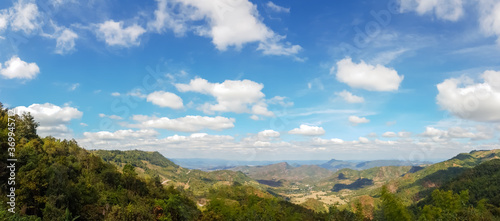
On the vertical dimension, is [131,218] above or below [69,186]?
below

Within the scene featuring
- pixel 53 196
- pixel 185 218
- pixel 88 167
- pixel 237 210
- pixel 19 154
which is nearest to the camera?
pixel 53 196

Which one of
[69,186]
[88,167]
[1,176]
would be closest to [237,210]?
[69,186]

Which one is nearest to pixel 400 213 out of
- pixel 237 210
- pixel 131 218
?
pixel 237 210

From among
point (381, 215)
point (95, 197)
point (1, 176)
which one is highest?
point (1, 176)

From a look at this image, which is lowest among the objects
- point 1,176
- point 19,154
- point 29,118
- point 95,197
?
point 95,197

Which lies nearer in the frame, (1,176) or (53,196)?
(53,196)

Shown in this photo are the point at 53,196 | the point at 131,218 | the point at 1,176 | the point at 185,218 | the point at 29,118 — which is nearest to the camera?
the point at 131,218

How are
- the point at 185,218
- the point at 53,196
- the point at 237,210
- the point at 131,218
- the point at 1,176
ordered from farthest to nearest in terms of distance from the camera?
the point at 237,210 → the point at 185,218 → the point at 1,176 → the point at 53,196 → the point at 131,218

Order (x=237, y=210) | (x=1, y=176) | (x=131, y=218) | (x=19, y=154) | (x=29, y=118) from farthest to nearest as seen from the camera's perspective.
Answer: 1. (x=29, y=118)
2. (x=237, y=210)
3. (x=19, y=154)
4. (x=1, y=176)
5. (x=131, y=218)

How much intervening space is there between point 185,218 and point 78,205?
24.1 m

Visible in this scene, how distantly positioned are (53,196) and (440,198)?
9138cm

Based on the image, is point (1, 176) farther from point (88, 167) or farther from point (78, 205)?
point (88, 167)

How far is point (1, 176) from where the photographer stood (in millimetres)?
52375

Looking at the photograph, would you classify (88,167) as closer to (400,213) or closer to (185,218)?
(185,218)
